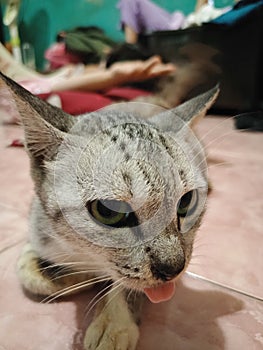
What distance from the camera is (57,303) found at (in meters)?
0.83

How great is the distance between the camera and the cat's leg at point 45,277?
839 millimetres

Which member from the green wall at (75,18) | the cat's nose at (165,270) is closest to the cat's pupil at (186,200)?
the cat's nose at (165,270)

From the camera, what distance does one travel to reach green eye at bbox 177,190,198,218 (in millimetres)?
703

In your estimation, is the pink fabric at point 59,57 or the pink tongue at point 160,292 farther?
the pink fabric at point 59,57

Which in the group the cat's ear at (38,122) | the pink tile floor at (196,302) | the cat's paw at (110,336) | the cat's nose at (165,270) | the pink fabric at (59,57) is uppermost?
the cat's ear at (38,122)

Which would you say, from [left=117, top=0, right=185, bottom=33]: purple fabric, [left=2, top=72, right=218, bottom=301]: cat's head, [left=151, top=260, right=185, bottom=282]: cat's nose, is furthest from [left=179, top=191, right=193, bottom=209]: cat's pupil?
[left=117, top=0, right=185, bottom=33]: purple fabric

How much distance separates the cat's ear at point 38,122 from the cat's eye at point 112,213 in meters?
0.15

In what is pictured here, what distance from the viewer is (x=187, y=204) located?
0.72 metres

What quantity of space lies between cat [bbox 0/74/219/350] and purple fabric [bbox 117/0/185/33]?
180cm

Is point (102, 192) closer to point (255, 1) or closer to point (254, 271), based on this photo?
point (254, 271)

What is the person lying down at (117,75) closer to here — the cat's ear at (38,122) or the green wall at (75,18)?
the green wall at (75,18)

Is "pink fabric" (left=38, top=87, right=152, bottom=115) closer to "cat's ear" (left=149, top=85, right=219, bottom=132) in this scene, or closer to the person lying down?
the person lying down

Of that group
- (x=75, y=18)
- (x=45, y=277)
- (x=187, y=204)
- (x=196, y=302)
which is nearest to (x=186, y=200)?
(x=187, y=204)

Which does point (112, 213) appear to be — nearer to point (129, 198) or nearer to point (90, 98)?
point (129, 198)
